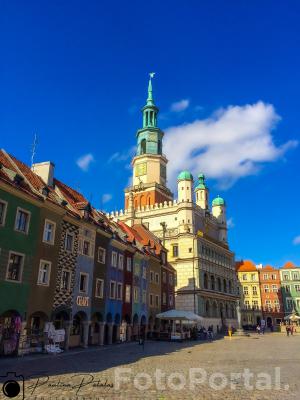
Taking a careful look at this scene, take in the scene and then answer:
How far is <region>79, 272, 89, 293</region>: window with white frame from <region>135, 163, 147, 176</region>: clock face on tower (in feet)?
174

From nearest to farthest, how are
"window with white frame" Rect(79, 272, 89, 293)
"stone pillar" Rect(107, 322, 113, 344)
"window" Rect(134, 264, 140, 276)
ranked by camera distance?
"window with white frame" Rect(79, 272, 89, 293), "stone pillar" Rect(107, 322, 113, 344), "window" Rect(134, 264, 140, 276)

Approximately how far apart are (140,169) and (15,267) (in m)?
62.0

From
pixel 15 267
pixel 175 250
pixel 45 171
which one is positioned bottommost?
pixel 15 267

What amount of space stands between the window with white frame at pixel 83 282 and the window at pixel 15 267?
24.7 feet

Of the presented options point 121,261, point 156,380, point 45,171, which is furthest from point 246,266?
point 156,380

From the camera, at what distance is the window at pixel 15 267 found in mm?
23391

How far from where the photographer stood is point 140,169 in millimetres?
84500

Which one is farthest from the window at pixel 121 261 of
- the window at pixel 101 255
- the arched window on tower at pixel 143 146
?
the arched window on tower at pixel 143 146

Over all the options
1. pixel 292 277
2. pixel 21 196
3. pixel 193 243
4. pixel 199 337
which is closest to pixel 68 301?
pixel 21 196

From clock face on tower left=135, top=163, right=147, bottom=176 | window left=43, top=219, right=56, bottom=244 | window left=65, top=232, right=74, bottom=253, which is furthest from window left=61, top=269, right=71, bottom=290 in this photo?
clock face on tower left=135, top=163, right=147, bottom=176

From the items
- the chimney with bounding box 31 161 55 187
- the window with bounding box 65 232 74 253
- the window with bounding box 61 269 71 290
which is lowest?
the window with bounding box 61 269 71 290

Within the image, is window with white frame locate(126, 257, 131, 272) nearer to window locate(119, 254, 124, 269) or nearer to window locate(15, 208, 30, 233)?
window locate(119, 254, 124, 269)

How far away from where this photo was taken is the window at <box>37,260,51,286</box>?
25884mm

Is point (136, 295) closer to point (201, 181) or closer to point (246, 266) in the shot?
point (201, 181)
